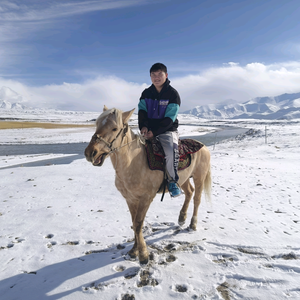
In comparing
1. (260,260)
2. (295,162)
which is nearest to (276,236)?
(260,260)

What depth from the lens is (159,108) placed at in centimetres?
370

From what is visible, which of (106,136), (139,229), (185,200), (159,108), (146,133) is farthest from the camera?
(185,200)

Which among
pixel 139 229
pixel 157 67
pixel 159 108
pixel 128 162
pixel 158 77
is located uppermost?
pixel 157 67

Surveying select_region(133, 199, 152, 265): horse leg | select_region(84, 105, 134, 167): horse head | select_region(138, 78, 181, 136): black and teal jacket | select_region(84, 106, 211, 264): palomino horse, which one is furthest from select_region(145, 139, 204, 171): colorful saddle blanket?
select_region(84, 105, 134, 167): horse head

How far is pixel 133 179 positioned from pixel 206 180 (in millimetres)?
2759

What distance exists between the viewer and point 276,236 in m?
4.02

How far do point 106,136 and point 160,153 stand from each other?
1202 millimetres

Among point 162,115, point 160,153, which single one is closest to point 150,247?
point 160,153

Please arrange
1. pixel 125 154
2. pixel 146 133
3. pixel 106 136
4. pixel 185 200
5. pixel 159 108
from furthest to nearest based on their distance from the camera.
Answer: pixel 185 200
pixel 159 108
pixel 146 133
pixel 125 154
pixel 106 136

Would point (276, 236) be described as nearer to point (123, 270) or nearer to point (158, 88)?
point (123, 270)

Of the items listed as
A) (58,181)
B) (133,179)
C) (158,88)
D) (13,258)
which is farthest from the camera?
(58,181)

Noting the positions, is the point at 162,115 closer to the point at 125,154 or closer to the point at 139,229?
the point at 125,154

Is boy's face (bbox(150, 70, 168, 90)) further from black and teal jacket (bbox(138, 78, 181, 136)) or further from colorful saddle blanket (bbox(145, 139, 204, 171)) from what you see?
colorful saddle blanket (bbox(145, 139, 204, 171))

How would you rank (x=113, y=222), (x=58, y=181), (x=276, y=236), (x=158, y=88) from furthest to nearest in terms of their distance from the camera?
(x=58, y=181)
(x=113, y=222)
(x=276, y=236)
(x=158, y=88)
